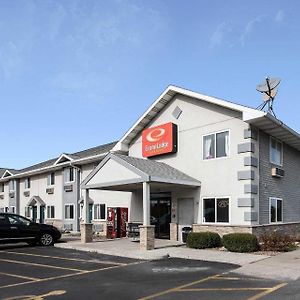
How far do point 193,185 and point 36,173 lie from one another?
20789 millimetres

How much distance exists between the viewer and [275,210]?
805 inches

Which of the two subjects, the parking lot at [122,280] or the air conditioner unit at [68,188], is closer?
the parking lot at [122,280]

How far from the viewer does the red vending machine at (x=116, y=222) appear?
24.5 meters

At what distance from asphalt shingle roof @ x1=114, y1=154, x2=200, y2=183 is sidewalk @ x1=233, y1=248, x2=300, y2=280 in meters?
6.09

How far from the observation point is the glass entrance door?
2217cm

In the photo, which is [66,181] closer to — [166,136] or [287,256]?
[166,136]

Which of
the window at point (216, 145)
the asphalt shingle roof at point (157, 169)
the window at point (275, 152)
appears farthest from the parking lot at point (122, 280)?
the window at point (275, 152)

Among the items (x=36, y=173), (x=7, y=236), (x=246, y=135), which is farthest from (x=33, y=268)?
(x=36, y=173)

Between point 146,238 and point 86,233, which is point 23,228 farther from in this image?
point 146,238

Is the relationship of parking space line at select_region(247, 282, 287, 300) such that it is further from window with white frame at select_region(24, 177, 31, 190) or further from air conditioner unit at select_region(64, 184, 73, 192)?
window with white frame at select_region(24, 177, 31, 190)

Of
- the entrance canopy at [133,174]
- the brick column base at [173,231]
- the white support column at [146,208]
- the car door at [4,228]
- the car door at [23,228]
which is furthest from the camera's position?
the brick column base at [173,231]

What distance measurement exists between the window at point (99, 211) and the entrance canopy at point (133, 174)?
6.51 m

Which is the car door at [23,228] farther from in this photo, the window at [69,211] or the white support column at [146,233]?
the window at [69,211]

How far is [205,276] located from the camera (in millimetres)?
11453
